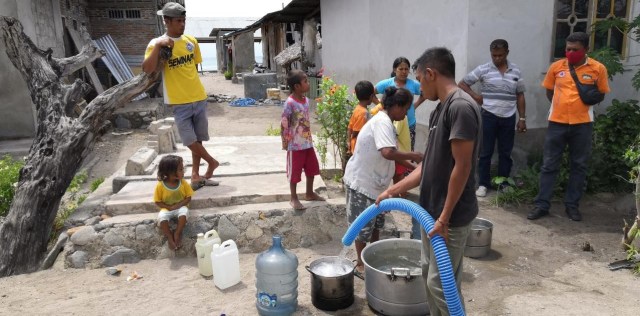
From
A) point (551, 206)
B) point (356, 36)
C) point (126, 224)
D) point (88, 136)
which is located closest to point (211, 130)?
point (356, 36)

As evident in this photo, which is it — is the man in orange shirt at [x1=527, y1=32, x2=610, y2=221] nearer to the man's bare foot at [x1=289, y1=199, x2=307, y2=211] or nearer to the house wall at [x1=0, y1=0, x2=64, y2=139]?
the man's bare foot at [x1=289, y1=199, x2=307, y2=211]

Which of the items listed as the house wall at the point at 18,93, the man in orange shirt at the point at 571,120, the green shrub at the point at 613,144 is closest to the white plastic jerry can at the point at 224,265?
the man in orange shirt at the point at 571,120

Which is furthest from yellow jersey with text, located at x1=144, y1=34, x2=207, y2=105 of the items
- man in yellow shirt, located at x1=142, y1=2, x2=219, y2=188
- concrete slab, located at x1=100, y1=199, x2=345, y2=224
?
concrete slab, located at x1=100, y1=199, x2=345, y2=224

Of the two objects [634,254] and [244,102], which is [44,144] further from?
[244,102]

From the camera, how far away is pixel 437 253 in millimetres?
2305

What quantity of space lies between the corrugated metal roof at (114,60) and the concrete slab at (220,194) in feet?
31.0

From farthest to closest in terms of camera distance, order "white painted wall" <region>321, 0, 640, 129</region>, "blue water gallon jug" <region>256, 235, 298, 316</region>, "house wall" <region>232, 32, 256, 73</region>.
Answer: "house wall" <region>232, 32, 256, 73</region>, "white painted wall" <region>321, 0, 640, 129</region>, "blue water gallon jug" <region>256, 235, 298, 316</region>

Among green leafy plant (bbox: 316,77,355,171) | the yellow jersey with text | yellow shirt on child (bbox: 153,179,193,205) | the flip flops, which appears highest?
the yellow jersey with text

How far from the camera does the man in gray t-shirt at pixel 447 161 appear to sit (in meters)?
2.20

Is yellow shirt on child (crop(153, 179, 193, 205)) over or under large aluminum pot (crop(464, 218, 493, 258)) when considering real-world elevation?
over

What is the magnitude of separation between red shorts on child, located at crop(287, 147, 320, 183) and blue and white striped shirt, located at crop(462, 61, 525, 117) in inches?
100

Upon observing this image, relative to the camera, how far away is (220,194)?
4707 mm

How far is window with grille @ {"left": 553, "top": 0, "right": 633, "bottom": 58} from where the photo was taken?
20.4 ft

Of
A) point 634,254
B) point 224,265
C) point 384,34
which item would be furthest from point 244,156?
point 634,254
